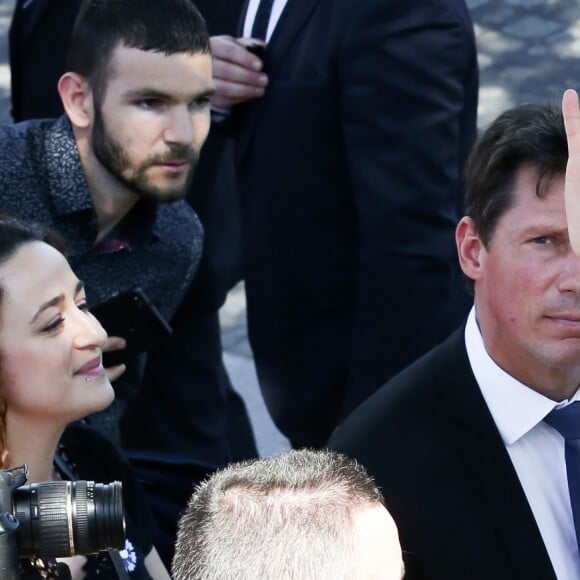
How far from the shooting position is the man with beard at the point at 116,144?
10.3 ft

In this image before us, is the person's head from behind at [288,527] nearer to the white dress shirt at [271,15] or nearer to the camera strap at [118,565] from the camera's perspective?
the camera strap at [118,565]

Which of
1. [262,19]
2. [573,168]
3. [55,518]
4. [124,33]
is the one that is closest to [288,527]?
[55,518]

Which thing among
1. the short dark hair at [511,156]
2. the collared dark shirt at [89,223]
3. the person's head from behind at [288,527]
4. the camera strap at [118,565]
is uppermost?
the short dark hair at [511,156]

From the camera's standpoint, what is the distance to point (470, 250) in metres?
2.66

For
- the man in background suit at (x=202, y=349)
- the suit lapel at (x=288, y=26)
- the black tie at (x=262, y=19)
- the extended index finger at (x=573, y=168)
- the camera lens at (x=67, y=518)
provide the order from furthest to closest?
1. the man in background suit at (x=202, y=349)
2. the black tie at (x=262, y=19)
3. the suit lapel at (x=288, y=26)
4. the extended index finger at (x=573, y=168)
5. the camera lens at (x=67, y=518)

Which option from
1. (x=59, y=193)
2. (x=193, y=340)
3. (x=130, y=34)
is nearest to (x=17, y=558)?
(x=59, y=193)

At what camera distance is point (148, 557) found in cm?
286

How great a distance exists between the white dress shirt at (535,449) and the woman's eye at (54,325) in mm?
747

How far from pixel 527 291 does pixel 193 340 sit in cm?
167

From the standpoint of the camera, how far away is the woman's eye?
262cm

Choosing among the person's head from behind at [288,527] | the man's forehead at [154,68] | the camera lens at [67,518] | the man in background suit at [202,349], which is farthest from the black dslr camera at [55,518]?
the man in background suit at [202,349]

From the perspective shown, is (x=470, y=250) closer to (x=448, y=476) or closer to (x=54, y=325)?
(x=448, y=476)

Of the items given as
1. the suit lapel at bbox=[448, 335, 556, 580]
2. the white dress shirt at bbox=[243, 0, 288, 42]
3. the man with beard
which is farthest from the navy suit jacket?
the white dress shirt at bbox=[243, 0, 288, 42]

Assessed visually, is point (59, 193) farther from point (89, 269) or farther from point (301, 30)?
point (301, 30)
